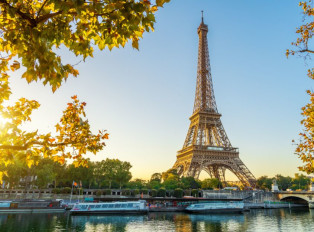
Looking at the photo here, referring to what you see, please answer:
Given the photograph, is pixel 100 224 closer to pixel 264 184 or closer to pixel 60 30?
pixel 60 30

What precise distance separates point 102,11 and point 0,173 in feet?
16.7

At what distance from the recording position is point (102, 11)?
3855mm

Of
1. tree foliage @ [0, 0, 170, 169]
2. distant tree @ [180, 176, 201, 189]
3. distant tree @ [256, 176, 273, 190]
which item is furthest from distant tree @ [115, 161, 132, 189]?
tree foliage @ [0, 0, 170, 169]

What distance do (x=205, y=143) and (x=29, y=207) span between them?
177 ft

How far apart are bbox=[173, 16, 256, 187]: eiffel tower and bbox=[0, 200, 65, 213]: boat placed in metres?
35.8

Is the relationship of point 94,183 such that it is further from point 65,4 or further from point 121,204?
point 65,4

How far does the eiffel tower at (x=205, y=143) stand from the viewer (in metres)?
66.6

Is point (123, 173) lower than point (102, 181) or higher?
higher

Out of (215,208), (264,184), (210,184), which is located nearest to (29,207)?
(215,208)

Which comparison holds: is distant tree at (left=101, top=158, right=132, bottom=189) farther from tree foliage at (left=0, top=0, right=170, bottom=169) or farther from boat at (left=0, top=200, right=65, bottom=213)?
tree foliage at (left=0, top=0, right=170, bottom=169)

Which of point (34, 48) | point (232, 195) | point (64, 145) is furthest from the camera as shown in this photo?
point (232, 195)

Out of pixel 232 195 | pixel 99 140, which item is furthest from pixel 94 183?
pixel 99 140

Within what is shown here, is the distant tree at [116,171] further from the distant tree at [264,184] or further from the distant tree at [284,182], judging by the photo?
the distant tree at [284,182]

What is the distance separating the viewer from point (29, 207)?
42312 mm
